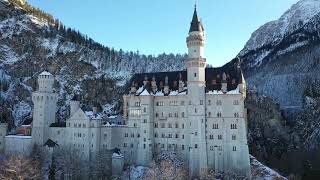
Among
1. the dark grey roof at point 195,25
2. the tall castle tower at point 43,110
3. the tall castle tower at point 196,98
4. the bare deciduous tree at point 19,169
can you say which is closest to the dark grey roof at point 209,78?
the tall castle tower at point 196,98

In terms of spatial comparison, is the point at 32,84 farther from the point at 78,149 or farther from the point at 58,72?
the point at 78,149

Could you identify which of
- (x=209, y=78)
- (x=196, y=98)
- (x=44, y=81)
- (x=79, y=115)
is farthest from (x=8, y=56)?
(x=196, y=98)

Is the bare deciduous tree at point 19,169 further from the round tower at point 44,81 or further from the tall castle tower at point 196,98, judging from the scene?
the tall castle tower at point 196,98

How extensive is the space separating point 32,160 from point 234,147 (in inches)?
1872

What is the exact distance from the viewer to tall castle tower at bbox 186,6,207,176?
95.4 metres

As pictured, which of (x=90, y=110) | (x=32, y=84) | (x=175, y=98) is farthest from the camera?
(x=32, y=84)

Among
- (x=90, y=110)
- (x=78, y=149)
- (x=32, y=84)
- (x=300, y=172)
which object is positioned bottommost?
(x=300, y=172)

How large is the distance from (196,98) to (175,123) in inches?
341

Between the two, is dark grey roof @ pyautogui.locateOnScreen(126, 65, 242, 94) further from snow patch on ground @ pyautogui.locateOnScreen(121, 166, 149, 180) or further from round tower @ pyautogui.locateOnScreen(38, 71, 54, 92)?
round tower @ pyautogui.locateOnScreen(38, 71, 54, 92)

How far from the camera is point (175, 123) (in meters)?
101

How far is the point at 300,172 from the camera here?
121125 millimetres

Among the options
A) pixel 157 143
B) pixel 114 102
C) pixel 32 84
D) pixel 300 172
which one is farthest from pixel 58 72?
pixel 300 172

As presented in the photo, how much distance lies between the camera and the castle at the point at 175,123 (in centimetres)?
9534

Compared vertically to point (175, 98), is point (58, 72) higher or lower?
higher
